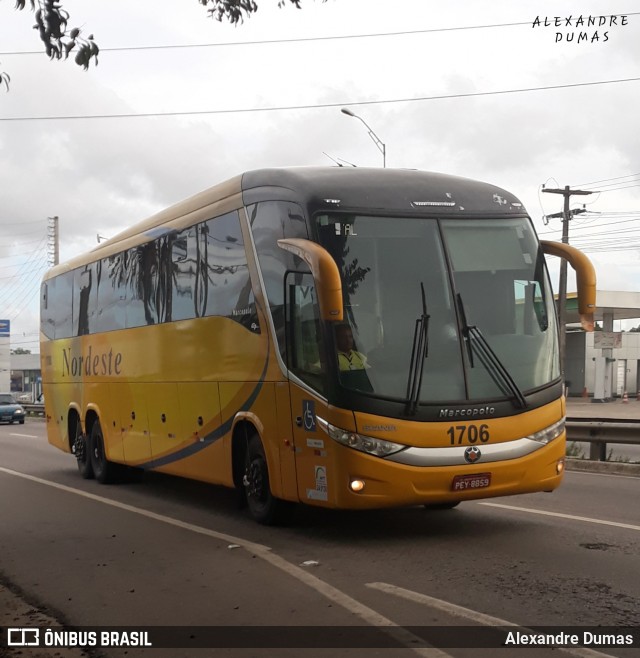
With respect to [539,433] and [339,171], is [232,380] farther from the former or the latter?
[539,433]

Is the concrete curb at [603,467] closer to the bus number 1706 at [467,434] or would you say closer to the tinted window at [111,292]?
the bus number 1706 at [467,434]

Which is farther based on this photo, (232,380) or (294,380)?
(232,380)

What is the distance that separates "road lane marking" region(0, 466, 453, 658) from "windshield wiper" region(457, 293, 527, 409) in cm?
248

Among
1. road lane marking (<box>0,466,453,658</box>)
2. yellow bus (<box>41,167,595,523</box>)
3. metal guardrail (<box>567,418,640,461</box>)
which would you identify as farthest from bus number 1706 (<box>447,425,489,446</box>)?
metal guardrail (<box>567,418,640,461</box>)

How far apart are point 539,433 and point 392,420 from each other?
1530 millimetres

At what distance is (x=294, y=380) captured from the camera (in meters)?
9.14

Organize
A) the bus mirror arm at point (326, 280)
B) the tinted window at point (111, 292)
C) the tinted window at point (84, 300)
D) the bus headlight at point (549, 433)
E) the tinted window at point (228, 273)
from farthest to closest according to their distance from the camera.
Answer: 1. the tinted window at point (84, 300)
2. the tinted window at point (111, 292)
3. the tinted window at point (228, 273)
4. the bus headlight at point (549, 433)
5. the bus mirror arm at point (326, 280)

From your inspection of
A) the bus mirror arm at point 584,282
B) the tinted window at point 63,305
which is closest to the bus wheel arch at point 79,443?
the tinted window at point 63,305

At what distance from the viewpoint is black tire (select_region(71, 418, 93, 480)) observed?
15920 mm

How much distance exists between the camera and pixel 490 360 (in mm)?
8883

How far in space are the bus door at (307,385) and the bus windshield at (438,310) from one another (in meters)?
0.32

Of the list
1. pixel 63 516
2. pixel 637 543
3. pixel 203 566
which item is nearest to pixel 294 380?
pixel 203 566

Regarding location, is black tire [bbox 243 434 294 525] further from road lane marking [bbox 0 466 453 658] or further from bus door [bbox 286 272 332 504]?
bus door [bbox 286 272 332 504]

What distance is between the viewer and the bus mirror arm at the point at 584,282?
9500 millimetres
